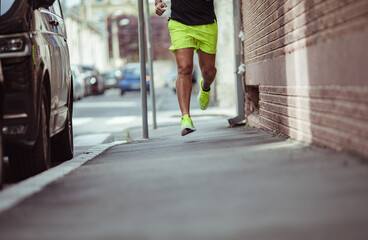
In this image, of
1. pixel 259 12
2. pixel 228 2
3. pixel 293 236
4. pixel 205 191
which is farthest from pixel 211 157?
pixel 228 2

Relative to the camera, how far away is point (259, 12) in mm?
9305

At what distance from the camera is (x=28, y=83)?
6336 millimetres

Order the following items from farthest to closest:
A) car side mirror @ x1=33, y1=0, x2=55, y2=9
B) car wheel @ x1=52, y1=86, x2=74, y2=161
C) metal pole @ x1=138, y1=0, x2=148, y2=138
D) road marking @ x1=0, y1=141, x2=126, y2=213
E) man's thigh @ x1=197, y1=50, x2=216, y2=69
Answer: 1. metal pole @ x1=138, y1=0, x2=148, y2=138
2. man's thigh @ x1=197, y1=50, x2=216, y2=69
3. car wheel @ x1=52, y1=86, x2=74, y2=161
4. car side mirror @ x1=33, y1=0, x2=55, y2=9
5. road marking @ x1=0, y1=141, x2=126, y2=213

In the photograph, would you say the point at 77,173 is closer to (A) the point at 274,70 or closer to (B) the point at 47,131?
(B) the point at 47,131

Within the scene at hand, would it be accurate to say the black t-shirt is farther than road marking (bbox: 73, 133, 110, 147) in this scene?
No

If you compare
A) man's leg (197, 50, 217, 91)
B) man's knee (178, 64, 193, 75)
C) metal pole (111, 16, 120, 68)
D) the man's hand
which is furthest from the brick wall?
metal pole (111, 16, 120, 68)

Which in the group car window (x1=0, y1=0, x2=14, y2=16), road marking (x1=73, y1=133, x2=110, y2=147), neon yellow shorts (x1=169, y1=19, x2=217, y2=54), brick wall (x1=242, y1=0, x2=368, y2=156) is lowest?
road marking (x1=73, y1=133, x2=110, y2=147)

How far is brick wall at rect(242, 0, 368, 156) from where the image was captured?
16.1ft

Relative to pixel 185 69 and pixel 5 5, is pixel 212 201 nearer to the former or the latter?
pixel 5 5

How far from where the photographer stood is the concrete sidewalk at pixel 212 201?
3.47m

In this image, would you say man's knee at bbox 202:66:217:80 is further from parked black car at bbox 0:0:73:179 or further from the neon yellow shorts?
parked black car at bbox 0:0:73:179

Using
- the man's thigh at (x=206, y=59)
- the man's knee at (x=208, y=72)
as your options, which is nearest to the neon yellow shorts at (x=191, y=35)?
the man's thigh at (x=206, y=59)

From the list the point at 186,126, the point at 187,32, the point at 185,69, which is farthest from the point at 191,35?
the point at 186,126

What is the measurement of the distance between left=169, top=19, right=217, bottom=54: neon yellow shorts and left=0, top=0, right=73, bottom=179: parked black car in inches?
57.9
